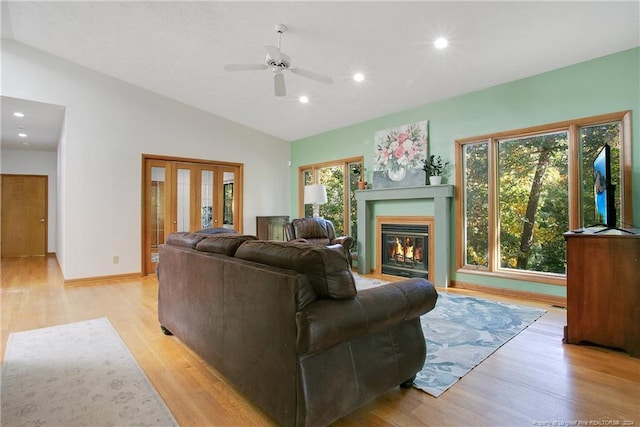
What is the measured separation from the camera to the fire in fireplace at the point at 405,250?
4863mm

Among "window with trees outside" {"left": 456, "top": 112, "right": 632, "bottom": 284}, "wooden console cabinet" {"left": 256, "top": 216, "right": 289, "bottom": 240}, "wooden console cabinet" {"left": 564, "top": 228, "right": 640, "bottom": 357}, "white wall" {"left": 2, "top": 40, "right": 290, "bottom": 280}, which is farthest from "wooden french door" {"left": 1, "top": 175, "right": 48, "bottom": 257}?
"wooden console cabinet" {"left": 564, "top": 228, "right": 640, "bottom": 357}

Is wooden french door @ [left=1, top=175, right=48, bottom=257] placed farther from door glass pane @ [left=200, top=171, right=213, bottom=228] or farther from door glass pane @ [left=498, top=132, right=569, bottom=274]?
door glass pane @ [left=498, top=132, right=569, bottom=274]

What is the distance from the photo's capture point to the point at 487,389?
191 cm

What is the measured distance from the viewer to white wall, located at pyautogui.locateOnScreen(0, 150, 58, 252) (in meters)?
7.51

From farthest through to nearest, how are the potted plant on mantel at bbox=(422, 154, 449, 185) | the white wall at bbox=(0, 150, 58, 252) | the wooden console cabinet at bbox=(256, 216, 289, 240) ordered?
the white wall at bbox=(0, 150, 58, 252) < the wooden console cabinet at bbox=(256, 216, 289, 240) < the potted plant on mantel at bbox=(422, 154, 449, 185)

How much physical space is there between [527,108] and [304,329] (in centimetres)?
398

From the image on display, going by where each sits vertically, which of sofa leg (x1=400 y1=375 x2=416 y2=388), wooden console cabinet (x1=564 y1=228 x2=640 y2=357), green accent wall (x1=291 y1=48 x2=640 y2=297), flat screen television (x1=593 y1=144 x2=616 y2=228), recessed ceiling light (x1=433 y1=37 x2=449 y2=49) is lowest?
sofa leg (x1=400 y1=375 x2=416 y2=388)

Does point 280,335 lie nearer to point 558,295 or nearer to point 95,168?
point 558,295

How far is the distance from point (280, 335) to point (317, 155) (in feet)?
17.8

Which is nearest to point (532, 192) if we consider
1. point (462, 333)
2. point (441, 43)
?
point (441, 43)

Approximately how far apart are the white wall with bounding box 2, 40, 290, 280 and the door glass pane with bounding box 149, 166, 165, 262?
24cm

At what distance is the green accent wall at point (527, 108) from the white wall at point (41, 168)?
7.49m

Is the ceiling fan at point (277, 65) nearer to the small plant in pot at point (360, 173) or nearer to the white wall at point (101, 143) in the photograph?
the small plant in pot at point (360, 173)

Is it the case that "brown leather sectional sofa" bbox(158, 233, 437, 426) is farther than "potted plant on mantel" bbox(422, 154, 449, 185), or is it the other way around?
"potted plant on mantel" bbox(422, 154, 449, 185)
